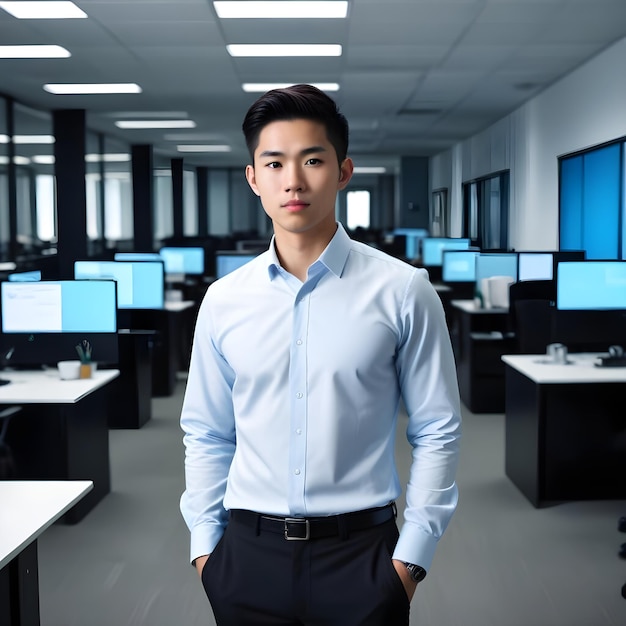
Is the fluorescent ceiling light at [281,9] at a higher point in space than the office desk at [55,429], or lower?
higher

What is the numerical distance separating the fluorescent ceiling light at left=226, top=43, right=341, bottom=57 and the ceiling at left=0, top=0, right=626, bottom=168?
167 mm

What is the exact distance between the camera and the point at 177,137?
15125 mm

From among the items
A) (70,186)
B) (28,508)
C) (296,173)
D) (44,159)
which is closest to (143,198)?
(44,159)

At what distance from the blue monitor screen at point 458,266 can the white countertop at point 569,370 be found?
384 cm

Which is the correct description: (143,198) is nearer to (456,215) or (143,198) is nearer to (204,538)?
(456,215)

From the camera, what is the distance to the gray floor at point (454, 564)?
326 cm

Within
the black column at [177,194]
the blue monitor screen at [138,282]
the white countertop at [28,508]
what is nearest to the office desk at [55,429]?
the white countertop at [28,508]

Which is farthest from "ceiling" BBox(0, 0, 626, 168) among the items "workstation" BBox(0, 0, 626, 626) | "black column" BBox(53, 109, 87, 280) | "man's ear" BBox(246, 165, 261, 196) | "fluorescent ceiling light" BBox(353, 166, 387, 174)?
"fluorescent ceiling light" BBox(353, 166, 387, 174)

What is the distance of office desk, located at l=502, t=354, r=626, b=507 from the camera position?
4.50 meters

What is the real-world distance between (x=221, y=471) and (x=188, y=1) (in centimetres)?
486

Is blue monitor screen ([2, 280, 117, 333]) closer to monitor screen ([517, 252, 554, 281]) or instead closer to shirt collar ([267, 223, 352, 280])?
shirt collar ([267, 223, 352, 280])

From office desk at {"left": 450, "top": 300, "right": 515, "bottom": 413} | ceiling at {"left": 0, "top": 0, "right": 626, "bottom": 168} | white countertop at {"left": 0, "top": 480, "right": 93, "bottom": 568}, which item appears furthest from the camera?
office desk at {"left": 450, "top": 300, "right": 515, "bottom": 413}

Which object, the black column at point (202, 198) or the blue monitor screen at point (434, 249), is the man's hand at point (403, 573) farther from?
the black column at point (202, 198)

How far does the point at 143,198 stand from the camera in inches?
612
